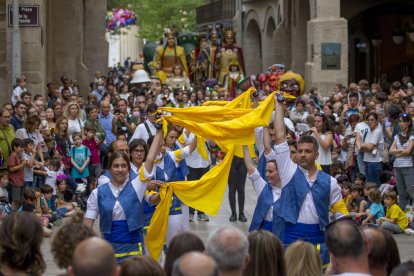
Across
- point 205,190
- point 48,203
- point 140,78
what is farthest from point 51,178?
point 140,78

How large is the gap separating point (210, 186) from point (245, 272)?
497 cm

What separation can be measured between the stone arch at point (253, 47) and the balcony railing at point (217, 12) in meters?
2.49

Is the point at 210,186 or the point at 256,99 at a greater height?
the point at 256,99

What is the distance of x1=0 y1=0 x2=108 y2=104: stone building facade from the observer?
2483cm

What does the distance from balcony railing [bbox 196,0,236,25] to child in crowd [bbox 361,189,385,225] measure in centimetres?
3708

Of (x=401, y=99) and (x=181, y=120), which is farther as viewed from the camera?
(x=401, y=99)

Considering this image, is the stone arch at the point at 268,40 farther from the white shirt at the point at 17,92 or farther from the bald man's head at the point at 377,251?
the bald man's head at the point at 377,251

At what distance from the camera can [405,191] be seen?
18.1m

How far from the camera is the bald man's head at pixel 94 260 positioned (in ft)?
20.1

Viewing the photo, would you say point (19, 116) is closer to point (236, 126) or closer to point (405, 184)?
point (405, 184)

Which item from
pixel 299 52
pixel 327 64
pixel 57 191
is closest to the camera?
pixel 57 191

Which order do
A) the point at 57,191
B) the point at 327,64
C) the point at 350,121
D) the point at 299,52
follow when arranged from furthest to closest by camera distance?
the point at 299,52 → the point at 327,64 → the point at 350,121 → the point at 57,191

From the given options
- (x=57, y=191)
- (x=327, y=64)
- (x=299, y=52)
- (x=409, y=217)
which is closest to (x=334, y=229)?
(x=409, y=217)

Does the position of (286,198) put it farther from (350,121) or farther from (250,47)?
(250,47)
